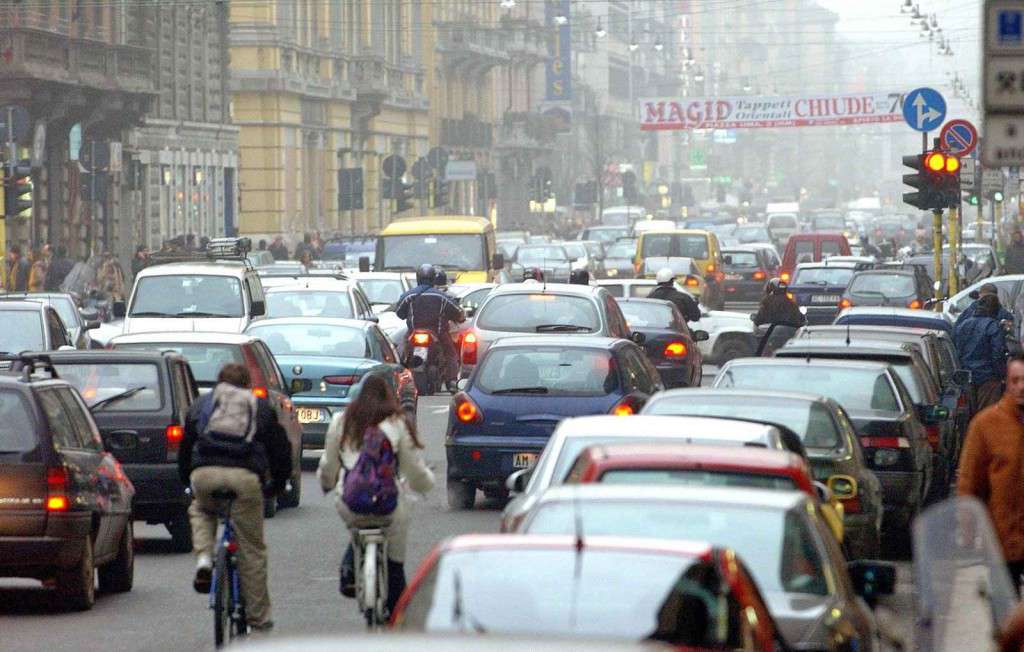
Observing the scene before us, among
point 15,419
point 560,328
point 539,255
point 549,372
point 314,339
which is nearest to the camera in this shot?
point 15,419

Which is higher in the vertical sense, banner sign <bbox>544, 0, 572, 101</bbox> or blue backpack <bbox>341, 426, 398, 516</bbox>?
banner sign <bbox>544, 0, 572, 101</bbox>

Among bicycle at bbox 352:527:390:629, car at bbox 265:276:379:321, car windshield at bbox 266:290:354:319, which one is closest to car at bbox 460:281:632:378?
car at bbox 265:276:379:321

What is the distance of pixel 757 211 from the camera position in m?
168

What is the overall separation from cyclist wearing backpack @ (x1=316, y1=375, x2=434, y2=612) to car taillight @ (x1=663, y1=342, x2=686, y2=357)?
17.1 meters

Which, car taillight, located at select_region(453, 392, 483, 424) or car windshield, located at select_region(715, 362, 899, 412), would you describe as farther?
car taillight, located at select_region(453, 392, 483, 424)

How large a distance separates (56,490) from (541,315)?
44.8ft

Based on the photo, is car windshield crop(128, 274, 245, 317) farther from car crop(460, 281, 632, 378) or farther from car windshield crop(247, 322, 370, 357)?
car windshield crop(247, 322, 370, 357)

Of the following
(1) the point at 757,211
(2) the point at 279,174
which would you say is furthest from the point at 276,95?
(1) the point at 757,211

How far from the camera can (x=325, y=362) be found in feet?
72.3

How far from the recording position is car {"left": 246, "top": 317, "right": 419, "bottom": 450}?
21.8 m

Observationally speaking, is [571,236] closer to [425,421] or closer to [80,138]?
[80,138]

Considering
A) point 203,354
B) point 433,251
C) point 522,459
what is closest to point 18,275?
point 433,251

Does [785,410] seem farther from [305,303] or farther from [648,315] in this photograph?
[305,303]

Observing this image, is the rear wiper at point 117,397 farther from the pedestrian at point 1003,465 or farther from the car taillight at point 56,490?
the pedestrian at point 1003,465
